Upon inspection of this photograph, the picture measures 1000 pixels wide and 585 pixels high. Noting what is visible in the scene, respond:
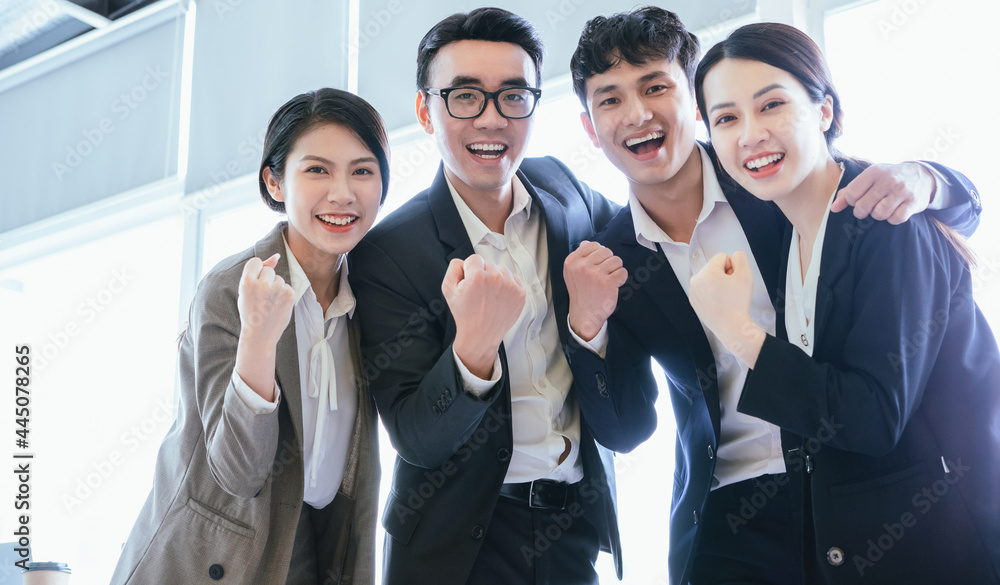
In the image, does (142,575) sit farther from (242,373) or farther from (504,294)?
(504,294)

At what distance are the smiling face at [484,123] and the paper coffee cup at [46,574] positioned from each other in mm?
2254

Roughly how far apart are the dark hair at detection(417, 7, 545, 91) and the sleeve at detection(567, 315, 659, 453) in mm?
642

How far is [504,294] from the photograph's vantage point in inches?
61.7

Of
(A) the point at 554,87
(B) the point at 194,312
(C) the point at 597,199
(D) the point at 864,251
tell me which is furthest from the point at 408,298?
(A) the point at 554,87

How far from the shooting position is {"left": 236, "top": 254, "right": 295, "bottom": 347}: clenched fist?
5.06 feet

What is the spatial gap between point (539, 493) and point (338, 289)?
2.12ft

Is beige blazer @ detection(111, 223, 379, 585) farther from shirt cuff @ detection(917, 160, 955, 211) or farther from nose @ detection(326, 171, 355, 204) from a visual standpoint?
shirt cuff @ detection(917, 160, 955, 211)

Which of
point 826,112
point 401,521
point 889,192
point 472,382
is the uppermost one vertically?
point 826,112

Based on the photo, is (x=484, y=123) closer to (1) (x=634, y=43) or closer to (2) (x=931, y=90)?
(1) (x=634, y=43)

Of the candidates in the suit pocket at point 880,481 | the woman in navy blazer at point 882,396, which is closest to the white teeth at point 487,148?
the woman in navy blazer at point 882,396

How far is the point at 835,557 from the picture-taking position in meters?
1.36

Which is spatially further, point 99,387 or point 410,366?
point 99,387

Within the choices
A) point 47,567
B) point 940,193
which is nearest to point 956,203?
point 940,193

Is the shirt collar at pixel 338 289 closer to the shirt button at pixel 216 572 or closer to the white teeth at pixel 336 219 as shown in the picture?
the white teeth at pixel 336 219
